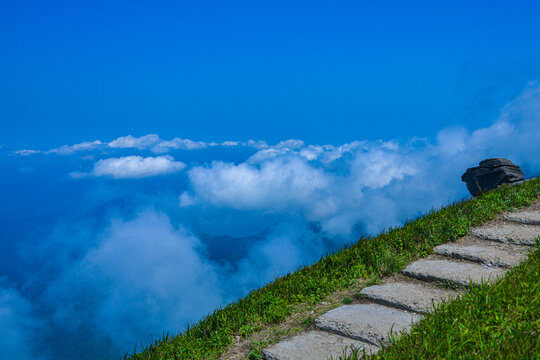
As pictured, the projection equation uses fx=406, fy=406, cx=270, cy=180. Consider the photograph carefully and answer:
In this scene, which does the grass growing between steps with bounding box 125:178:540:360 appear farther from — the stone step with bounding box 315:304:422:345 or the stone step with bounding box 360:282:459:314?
the stone step with bounding box 315:304:422:345

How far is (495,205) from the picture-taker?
718cm

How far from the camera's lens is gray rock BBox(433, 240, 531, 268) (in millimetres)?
4910

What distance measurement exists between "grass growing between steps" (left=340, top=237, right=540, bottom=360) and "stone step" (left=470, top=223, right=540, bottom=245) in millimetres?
2052

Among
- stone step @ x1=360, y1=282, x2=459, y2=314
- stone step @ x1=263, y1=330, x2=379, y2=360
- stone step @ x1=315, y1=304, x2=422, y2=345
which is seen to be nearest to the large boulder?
stone step @ x1=360, y1=282, x2=459, y2=314

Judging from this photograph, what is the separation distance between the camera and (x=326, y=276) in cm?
504

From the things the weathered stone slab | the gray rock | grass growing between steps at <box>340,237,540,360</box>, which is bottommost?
grass growing between steps at <box>340,237,540,360</box>

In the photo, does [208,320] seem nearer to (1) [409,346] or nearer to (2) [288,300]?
(2) [288,300]

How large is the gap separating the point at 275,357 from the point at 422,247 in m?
3.19

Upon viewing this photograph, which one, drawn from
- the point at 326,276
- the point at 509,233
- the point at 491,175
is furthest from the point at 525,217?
the point at 491,175

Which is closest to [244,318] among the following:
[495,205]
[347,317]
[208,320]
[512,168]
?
[208,320]

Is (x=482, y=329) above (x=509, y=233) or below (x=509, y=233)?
below

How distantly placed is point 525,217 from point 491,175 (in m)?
5.22

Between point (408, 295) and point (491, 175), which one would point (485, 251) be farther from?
point (491, 175)

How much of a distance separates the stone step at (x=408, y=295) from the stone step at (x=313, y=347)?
2.73ft
